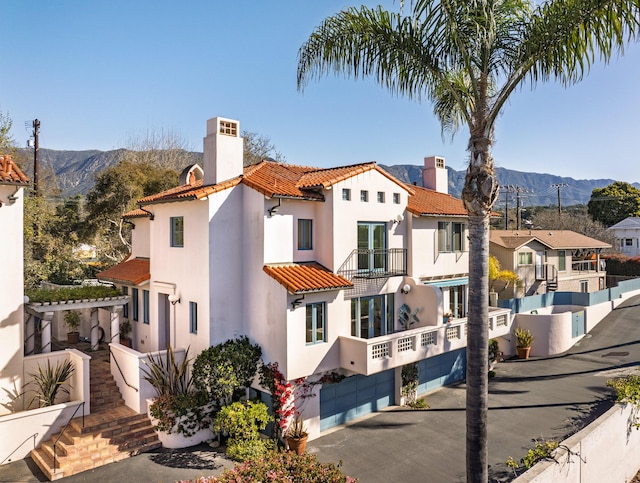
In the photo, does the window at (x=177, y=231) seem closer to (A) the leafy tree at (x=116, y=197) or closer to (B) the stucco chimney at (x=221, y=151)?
(B) the stucco chimney at (x=221, y=151)

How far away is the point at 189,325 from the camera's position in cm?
1739

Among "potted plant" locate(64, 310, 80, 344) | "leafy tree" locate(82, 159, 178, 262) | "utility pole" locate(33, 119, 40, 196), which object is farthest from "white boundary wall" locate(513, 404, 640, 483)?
"utility pole" locate(33, 119, 40, 196)

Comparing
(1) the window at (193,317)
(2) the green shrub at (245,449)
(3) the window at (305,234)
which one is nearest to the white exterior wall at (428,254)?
(3) the window at (305,234)

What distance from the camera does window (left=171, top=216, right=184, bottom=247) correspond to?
59.2ft

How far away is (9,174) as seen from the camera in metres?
15.5

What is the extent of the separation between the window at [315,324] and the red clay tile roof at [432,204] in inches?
279

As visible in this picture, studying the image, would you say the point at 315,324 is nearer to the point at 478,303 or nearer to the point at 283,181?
the point at 283,181

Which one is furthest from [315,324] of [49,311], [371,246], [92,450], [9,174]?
[9,174]

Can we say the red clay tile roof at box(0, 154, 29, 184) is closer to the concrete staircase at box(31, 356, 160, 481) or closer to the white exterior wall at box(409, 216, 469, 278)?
the concrete staircase at box(31, 356, 160, 481)

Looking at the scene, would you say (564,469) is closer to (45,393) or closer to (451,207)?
(451,207)

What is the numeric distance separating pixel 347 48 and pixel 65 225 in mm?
32139

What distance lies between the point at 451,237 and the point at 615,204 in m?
67.7

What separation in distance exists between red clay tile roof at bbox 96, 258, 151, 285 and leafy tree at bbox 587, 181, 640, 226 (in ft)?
255

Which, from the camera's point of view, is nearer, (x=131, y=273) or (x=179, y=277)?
(x=179, y=277)
